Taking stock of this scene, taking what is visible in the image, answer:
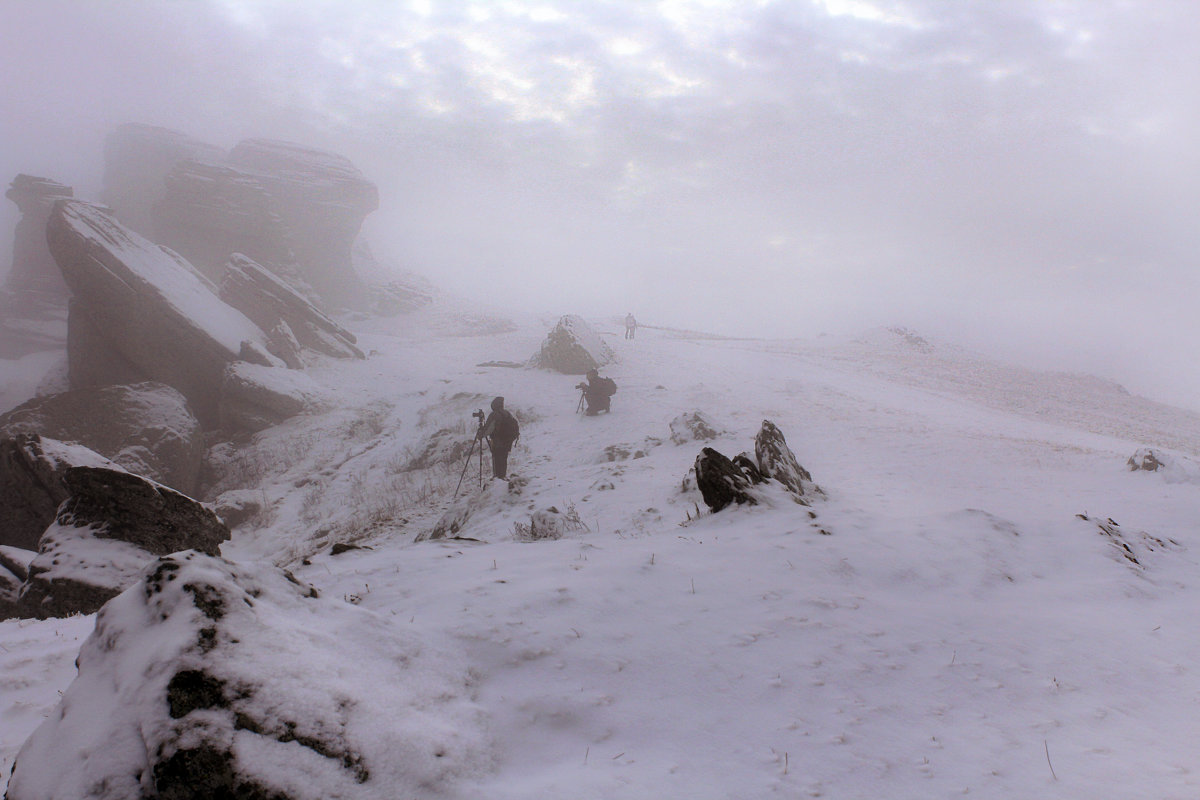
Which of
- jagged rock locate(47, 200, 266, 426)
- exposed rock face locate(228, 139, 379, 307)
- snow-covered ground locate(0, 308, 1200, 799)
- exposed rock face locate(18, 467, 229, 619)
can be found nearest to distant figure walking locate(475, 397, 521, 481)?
snow-covered ground locate(0, 308, 1200, 799)

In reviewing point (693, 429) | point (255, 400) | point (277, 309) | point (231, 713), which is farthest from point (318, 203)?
point (231, 713)

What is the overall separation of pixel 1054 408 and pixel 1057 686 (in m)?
24.6

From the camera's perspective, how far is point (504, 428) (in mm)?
13703

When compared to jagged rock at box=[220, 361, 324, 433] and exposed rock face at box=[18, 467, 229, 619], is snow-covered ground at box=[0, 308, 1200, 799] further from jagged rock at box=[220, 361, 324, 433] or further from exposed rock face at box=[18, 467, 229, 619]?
jagged rock at box=[220, 361, 324, 433]

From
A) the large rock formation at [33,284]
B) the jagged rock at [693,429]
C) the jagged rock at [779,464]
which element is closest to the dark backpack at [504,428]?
the jagged rock at [693,429]

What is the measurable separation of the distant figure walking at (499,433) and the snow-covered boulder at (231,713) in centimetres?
1017

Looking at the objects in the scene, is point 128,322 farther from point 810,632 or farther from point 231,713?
point 810,632

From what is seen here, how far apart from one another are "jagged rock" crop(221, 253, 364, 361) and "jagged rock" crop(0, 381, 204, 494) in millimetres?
8419

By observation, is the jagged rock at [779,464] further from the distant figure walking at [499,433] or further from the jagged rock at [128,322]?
the jagged rock at [128,322]

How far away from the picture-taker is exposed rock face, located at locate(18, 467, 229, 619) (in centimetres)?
702

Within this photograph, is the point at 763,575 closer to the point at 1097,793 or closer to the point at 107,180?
the point at 1097,793

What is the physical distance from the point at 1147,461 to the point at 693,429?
10.1 meters

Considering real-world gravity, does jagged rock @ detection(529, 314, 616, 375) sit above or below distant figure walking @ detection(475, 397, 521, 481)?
above

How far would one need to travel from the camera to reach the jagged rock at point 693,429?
1459 centimetres
